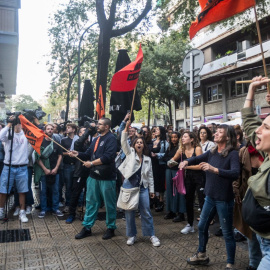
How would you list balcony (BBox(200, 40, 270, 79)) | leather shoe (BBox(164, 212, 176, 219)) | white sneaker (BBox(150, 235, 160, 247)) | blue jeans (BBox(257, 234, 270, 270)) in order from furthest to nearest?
balcony (BBox(200, 40, 270, 79)), leather shoe (BBox(164, 212, 176, 219)), white sneaker (BBox(150, 235, 160, 247)), blue jeans (BBox(257, 234, 270, 270))

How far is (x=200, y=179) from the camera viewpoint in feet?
20.7

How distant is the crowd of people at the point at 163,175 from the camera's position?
10.8 ft

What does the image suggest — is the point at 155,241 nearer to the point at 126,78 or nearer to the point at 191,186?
the point at 191,186

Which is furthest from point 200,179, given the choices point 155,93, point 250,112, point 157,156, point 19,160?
point 155,93

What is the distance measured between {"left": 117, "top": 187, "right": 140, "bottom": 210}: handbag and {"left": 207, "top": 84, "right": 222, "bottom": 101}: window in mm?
26459

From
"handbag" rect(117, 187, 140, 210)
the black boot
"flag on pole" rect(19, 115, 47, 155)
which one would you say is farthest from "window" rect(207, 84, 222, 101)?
"handbag" rect(117, 187, 140, 210)

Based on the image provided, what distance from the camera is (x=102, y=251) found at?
5.14 meters

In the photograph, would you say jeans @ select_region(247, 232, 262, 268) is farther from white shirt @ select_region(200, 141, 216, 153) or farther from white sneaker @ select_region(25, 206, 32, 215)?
white sneaker @ select_region(25, 206, 32, 215)

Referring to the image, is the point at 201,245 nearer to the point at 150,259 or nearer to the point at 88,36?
the point at 150,259

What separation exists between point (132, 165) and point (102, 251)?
145 centimetres

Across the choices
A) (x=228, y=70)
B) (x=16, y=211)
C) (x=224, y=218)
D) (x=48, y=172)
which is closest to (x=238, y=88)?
(x=228, y=70)

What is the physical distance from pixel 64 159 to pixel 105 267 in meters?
4.03

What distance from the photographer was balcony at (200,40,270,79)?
2395 centimetres

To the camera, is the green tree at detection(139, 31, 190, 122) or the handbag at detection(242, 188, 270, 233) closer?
the handbag at detection(242, 188, 270, 233)
